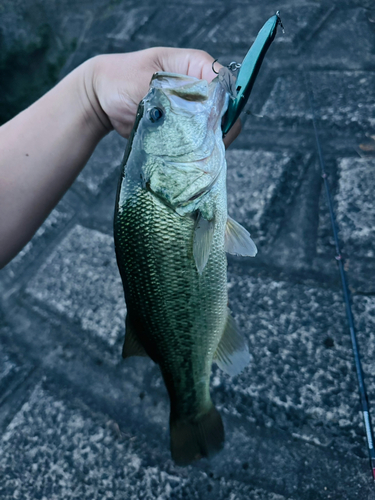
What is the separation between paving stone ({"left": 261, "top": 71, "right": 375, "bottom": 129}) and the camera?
8.68 ft

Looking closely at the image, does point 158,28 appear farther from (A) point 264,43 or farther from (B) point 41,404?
(B) point 41,404

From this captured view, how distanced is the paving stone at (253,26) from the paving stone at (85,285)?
6.34 feet

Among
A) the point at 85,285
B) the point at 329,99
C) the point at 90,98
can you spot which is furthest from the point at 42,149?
the point at 329,99

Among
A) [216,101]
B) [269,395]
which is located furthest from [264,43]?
[269,395]

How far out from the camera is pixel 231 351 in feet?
5.13

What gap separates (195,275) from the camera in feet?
4.50

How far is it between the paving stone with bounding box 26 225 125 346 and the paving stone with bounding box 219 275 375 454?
0.75 m

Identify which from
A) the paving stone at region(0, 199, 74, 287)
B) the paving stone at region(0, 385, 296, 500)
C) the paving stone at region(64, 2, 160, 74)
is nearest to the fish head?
the paving stone at region(0, 385, 296, 500)

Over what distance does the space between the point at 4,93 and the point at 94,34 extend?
114 cm

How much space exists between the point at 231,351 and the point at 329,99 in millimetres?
2073

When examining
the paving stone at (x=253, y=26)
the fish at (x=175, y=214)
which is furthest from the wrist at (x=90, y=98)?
the paving stone at (x=253, y=26)

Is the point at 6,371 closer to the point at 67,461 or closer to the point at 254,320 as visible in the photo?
the point at 67,461

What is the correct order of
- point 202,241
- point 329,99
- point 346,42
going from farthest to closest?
1. point 346,42
2. point 329,99
3. point 202,241

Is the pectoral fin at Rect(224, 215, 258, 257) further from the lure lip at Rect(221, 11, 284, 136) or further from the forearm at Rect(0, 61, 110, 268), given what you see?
the forearm at Rect(0, 61, 110, 268)
